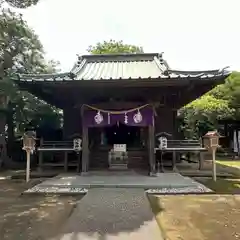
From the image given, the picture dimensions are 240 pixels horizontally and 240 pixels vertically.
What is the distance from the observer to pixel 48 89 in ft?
38.3

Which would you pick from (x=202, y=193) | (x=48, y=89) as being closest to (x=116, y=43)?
(x=48, y=89)

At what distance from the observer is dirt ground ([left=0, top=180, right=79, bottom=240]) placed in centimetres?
477

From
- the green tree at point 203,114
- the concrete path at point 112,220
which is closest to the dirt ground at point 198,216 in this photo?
the concrete path at point 112,220

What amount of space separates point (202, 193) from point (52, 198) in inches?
148

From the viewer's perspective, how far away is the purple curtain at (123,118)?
11172mm

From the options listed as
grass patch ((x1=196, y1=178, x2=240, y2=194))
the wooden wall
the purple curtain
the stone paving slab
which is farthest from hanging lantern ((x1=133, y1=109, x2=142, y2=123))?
the wooden wall

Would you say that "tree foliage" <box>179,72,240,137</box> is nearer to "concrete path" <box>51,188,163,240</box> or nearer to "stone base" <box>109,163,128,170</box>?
"stone base" <box>109,163,128,170</box>

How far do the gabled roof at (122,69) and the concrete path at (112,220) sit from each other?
4884 millimetres

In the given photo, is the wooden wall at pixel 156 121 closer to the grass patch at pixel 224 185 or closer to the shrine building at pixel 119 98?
the shrine building at pixel 119 98

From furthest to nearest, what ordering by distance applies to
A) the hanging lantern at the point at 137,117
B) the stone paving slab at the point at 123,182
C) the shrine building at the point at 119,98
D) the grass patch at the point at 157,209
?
the hanging lantern at the point at 137,117
the shrine building at the point at 119,98
the stone paving slab at the point at 123,182
the grass patch at the point at 157,209

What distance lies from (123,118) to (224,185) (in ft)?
13.3

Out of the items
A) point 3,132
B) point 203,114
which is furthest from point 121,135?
point 203,114

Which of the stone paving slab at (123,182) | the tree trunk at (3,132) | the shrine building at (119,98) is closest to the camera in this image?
the stone paving slab at (123,182)

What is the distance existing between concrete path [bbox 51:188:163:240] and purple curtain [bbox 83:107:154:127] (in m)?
4.00
